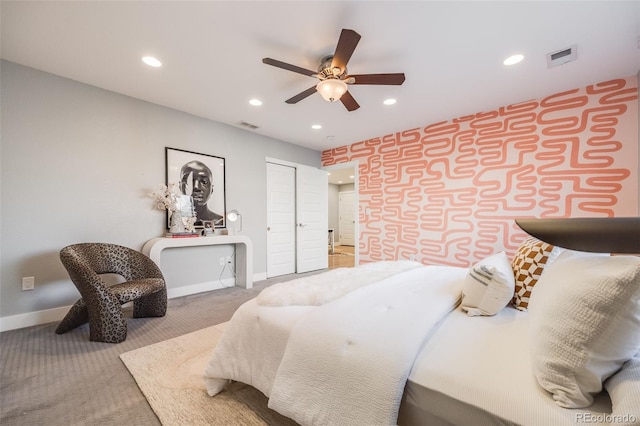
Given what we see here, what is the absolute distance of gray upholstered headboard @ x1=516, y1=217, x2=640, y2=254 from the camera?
387 millimetres

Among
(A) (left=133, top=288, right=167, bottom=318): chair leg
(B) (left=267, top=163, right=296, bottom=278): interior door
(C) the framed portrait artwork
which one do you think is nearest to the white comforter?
(A) (left=133, top=288, right=167, bottom=318): chair leg

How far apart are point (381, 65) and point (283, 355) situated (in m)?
2.47

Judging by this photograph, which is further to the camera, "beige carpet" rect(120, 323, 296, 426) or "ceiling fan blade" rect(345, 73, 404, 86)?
"ceiling fan blade" rect(345, 73, 404, 86)

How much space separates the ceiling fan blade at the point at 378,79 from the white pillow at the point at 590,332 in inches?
70.4

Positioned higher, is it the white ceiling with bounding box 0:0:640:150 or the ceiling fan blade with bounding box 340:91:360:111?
the white ceiling with bounding box 0:0:640:150

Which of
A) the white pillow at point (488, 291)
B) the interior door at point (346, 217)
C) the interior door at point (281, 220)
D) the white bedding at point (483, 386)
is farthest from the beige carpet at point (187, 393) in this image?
the interior door at point (346, 217)

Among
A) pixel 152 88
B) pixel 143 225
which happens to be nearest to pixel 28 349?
pixel 143 225

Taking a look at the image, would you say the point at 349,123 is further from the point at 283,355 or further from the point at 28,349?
the point at 28,349

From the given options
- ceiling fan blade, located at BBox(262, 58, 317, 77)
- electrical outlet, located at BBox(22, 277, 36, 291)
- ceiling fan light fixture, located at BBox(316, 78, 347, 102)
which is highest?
ceiling fan blade, located at BBox(262, 58, 317, 77)

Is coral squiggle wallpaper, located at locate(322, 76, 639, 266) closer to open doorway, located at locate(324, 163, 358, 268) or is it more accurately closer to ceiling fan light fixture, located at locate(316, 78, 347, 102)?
ceiling fan light fixture, located at locate(316, 78, 347, 102)

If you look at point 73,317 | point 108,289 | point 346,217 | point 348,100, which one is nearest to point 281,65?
point 348,100

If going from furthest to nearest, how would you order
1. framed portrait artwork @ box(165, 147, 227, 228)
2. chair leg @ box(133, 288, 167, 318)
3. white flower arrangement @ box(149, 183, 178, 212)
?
framed portrait artwork @ box(165, 147, 227, 228) < white flower arrangement @ box(149, 183, 178, 212) < chair leg @ box(133, 288, 167, 318)

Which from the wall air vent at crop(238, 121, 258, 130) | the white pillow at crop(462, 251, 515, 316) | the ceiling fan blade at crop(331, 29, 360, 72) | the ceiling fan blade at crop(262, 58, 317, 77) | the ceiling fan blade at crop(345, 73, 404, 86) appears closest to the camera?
the white pillow at crop(462, 251, 515, 316)

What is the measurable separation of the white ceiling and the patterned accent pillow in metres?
1.62
